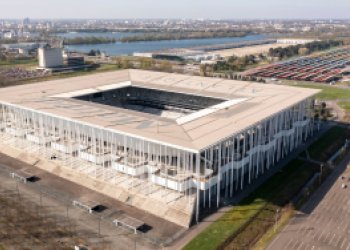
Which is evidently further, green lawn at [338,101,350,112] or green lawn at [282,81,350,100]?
green lawn at [282,81,350,100]

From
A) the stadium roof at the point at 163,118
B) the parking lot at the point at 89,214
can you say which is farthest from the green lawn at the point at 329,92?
the parking lot at the point at 89,214

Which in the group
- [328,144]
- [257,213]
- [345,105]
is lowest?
[257,213]

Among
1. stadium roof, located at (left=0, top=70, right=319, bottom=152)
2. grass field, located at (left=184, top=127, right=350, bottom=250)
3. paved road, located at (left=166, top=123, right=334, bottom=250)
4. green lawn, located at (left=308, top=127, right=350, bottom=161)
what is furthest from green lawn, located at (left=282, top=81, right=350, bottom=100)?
grass field, located at (left=184, top=127, right=350, bottom=250)

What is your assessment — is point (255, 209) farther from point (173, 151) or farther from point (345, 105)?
point (345, 105)

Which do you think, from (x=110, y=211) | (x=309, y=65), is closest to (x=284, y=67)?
(x=309, y=65)

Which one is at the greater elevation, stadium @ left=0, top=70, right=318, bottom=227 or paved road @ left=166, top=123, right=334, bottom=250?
stadium @ left=0, top=70, right=318, bottom=227

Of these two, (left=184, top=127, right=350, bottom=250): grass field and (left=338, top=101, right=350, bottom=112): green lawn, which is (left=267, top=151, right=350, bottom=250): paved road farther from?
(left=338, top=101, right=350, bottom=112): green lawn

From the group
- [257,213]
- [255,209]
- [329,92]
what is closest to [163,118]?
[255,209]
